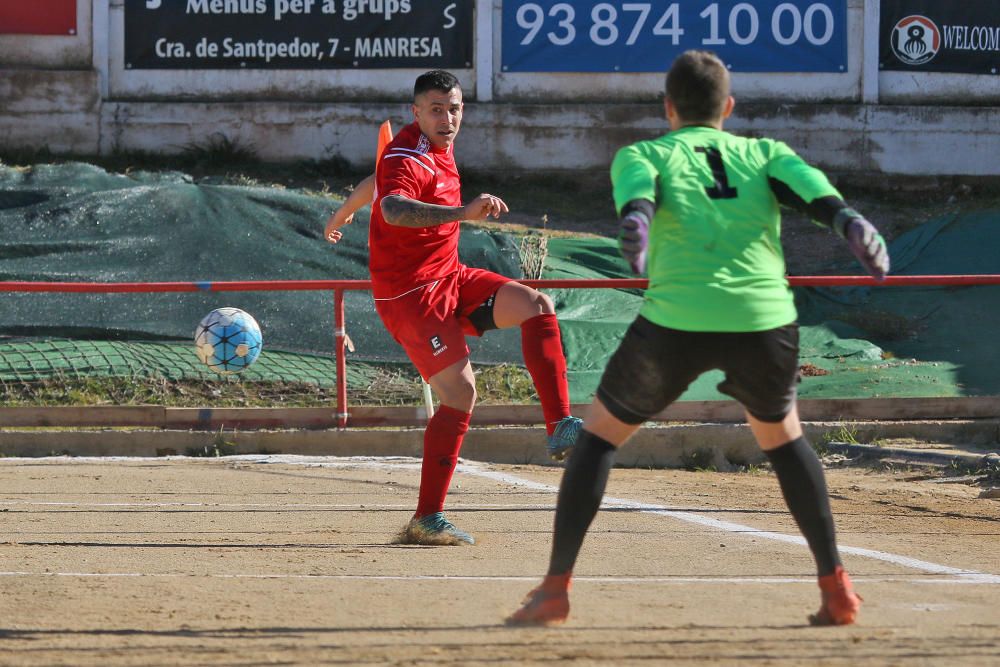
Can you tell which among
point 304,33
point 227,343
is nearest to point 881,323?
point 227,343

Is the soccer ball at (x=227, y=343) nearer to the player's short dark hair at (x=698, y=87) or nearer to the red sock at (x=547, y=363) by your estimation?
the red sock at (x=547, y=363)

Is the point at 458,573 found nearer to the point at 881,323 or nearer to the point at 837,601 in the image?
the point at 837,601

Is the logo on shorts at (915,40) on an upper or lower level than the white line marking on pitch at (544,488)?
upper

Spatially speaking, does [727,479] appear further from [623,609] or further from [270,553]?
[623,609]

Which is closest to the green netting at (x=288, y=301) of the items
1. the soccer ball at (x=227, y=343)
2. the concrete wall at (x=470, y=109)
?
the soccer ball at (x=227, y=343)

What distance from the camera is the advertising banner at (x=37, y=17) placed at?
18359 mm

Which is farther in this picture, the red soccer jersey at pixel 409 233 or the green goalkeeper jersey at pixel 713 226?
the red soccer jersey at pixel 409 233

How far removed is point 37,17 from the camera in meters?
18.4

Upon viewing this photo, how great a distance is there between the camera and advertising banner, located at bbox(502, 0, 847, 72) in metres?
18.2

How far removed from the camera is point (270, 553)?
19.2 ft

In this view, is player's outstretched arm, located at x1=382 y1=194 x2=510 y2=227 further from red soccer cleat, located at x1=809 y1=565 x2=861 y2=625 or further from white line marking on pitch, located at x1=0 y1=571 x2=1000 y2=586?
red soccer cleat, located at x1=809 y1=565 x2=861 y2=625

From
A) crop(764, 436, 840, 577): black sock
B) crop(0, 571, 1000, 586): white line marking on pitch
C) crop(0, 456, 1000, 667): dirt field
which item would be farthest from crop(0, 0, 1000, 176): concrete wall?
crop(764, 436, 840, 577): black sock

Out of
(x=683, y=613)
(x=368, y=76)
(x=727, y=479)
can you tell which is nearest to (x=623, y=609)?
(x=683, y=613)

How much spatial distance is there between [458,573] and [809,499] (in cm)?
167
